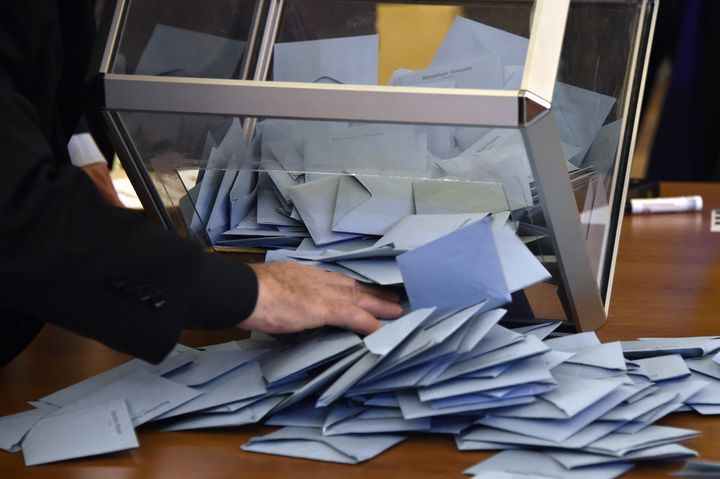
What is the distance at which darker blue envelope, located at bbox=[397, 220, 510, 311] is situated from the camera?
938 mm

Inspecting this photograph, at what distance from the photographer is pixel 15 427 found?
95 cm

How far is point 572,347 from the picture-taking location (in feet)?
3.41

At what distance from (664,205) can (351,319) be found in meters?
1.19

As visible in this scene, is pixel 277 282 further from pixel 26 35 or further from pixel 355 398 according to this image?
pixel 26 35

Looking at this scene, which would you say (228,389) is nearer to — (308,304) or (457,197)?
(308,304)

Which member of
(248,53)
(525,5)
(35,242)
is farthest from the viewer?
(248,53)

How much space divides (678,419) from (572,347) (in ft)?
0.45

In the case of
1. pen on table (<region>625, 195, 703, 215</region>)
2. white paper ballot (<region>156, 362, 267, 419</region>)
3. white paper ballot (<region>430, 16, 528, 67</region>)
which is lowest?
pen on table (<region>625, 195, 703, 215</region>)

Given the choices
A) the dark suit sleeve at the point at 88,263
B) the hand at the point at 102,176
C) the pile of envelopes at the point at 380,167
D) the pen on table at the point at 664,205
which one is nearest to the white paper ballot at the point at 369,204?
the pile of envelopes at the point at 380,167

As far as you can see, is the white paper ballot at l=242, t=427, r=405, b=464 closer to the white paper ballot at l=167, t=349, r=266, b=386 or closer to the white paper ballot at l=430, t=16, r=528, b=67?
the white paper ballot at l=167, t=349, r=266, b=386

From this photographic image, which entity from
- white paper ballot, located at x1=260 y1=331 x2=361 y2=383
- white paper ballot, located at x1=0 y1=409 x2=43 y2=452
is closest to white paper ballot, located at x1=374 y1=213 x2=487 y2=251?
white paper ballot, located at x1=260 y1=331 x2=361 y2=383

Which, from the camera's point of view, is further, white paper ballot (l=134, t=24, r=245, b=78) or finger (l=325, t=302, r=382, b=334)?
white paper ballot (l=134, t=24, r=245, b=78)

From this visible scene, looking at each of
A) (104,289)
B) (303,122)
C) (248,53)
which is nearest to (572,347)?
(303,122)

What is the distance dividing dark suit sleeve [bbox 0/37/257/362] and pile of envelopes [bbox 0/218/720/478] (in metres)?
0.09
